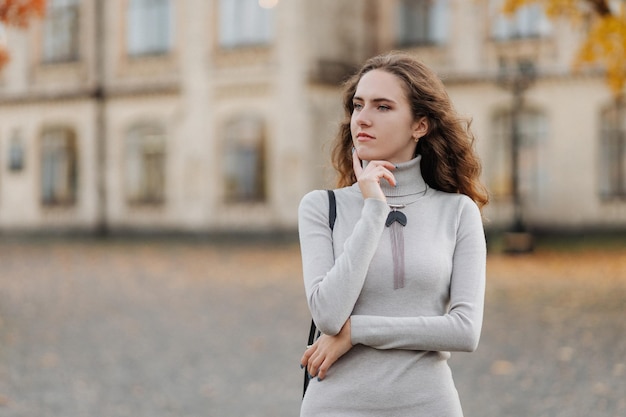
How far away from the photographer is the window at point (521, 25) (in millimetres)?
25702

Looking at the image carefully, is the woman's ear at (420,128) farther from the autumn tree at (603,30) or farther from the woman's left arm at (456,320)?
the autumn tree at (603,30)

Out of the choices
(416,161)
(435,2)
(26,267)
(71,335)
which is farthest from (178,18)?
(416,161)

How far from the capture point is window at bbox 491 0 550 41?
25.7 m

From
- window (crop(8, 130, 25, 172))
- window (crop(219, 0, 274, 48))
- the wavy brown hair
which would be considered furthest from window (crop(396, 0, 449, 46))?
the wavy brown hair

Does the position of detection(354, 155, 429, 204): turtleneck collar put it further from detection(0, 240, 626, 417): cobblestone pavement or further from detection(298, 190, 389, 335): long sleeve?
detection(0, 240, 626, 417): cobblestone pavement

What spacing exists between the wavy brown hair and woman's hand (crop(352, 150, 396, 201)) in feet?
0.57

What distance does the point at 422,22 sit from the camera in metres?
27.7

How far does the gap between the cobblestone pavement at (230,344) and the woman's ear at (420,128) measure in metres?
4.50

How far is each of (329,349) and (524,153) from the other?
2442cm

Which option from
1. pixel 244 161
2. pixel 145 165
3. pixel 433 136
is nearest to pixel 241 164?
pixel 244 161

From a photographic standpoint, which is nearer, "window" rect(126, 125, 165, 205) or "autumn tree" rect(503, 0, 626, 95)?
"autumn tree" rect(503, 0, 626, 95)

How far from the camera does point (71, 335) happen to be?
33.2ft

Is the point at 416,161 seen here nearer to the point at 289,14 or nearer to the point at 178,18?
the point at 289,14

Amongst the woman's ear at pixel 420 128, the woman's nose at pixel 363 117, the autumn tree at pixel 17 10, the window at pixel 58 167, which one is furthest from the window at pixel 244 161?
the woman's nose at pixel 363 117
